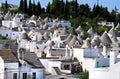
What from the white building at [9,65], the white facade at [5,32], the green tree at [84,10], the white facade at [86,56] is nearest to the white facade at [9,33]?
the white facade at [5,32]

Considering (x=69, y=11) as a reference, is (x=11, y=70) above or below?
below

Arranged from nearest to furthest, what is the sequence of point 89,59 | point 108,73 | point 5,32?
1. point 108,73
2. point 89,59
3. point 5,32

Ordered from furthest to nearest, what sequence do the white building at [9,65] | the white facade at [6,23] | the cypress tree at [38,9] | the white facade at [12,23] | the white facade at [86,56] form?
1. the cypress tree at [38,9]
2. the white facade at [6,23]
3. the white facade at [12,23]
4. the white facade at [86,56]
5. the white building at [9,65]

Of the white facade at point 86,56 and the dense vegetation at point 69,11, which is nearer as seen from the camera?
the white facade at point 86,56

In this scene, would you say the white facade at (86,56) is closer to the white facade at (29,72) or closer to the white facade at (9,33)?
the white facade at (29,72)

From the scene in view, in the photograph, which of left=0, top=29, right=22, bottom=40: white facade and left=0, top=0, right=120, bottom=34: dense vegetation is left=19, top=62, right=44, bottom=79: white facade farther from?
left=0, top=0, right=120, bottom=34: dense vegetation

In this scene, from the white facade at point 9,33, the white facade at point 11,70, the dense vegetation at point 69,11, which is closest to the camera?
the white facade at point 11,70

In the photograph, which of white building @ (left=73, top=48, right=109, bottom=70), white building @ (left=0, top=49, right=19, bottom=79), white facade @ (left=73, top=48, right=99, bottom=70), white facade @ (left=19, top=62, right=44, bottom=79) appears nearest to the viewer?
white building @ (left=0, top=49, right=19, bottom=79)

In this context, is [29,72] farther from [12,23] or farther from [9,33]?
[12,23]

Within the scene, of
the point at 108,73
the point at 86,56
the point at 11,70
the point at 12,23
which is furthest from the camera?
the point at 12,23

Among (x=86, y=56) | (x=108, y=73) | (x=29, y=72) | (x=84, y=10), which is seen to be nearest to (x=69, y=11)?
(x=84, y=10)

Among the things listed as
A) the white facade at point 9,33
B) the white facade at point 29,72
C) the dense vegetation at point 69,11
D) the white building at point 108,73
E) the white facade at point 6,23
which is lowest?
the white facade at point 29,72

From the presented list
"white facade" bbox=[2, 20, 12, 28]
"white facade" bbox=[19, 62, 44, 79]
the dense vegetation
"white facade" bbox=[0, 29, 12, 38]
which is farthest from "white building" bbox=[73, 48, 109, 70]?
the dense vegetation

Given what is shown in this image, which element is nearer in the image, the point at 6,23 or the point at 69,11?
the point at 6,23
